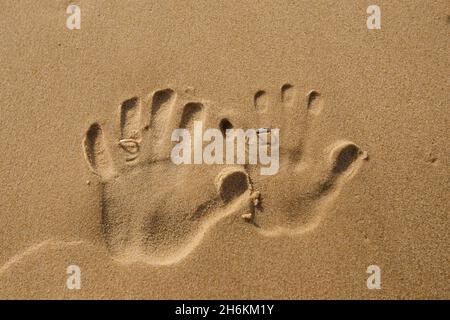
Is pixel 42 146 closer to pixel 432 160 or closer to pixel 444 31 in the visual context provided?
pixel 432 160

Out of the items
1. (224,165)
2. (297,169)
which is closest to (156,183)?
(224,165)

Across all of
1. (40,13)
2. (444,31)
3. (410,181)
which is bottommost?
(410,181)

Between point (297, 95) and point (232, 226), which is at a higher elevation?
point (297, 95)

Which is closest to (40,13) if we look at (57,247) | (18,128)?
(18,128)

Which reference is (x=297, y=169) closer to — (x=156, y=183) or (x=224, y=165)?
(x=224, y=165)

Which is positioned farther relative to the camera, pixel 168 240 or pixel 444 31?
pixel 444 31
